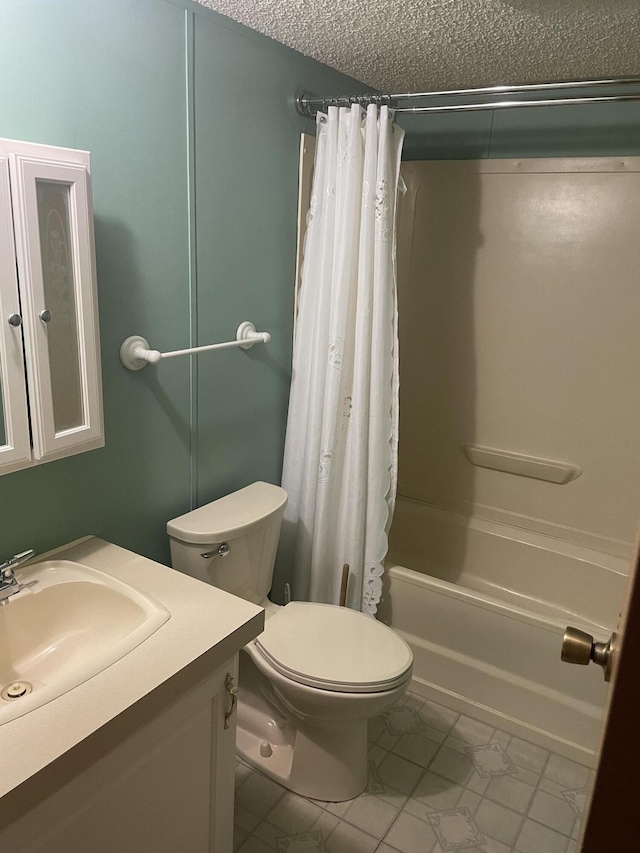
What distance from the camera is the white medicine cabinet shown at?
118 cm

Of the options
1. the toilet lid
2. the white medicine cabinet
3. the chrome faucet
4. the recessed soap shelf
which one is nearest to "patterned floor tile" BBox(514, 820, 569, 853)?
the toilet lid

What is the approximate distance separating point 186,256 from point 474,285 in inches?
52.9

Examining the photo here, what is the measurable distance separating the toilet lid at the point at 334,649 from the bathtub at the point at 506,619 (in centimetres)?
42

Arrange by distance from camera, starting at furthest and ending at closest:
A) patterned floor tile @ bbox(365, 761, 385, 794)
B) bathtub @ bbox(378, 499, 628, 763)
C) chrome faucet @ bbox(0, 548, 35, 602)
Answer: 1. bathtub @ bbox(378, 499, 628, 763)
2. patterned floor tile @ bbox(365, 761, 385, 794)
3. chrome faucet @ bbox(0, 548, 35, 602)

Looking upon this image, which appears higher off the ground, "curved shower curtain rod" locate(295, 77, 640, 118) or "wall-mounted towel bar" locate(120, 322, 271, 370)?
"curved shower curtain rod" locate(295, 77, 640, 118)

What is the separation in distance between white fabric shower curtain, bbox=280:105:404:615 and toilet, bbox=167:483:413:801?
222 millimetres

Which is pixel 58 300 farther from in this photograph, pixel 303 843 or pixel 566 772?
pixel 566 772

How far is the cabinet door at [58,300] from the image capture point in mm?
1201

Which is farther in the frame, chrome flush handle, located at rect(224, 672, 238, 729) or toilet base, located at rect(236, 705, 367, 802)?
toilet base, located at rect(236, 705, 367, 802)

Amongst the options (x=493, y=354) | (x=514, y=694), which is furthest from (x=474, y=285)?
(x=514, y=694)

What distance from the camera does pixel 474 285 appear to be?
2613 millimetres

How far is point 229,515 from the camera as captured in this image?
184 centimetres

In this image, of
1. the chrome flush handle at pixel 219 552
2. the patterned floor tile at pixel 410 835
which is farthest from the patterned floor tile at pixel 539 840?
the chrome flush handle at pixel 219 552

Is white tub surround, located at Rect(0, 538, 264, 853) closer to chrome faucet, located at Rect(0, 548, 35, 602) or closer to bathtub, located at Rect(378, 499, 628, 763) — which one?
chrome faucet, located at Rect(0, 548, 35, 602)
